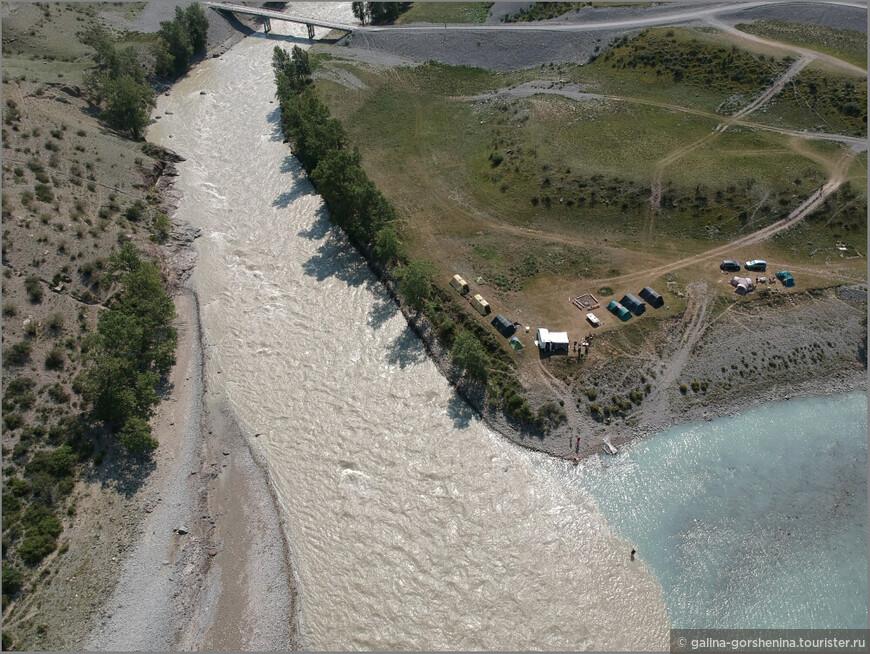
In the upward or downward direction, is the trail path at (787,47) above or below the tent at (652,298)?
above

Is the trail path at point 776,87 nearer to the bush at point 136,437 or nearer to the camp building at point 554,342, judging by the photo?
the camp building at point 554,342

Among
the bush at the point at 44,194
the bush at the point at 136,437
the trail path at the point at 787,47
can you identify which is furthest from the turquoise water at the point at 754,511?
the bush at the point at 44,194

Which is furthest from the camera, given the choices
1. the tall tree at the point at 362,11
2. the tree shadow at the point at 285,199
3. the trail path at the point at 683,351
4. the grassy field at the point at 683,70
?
the tall tree at the point at 362,11

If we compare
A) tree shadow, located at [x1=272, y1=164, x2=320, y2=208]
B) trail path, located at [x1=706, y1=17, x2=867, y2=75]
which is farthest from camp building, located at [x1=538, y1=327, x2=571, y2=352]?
trail path, located at [x1=706, y1=17, x2=867, y2=75]

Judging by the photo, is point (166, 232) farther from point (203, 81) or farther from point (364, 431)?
point (203, 81)

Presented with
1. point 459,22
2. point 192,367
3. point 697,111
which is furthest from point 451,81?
point 192,367
